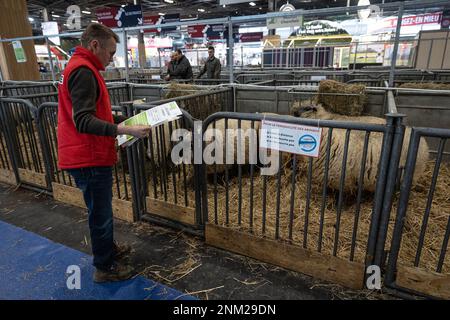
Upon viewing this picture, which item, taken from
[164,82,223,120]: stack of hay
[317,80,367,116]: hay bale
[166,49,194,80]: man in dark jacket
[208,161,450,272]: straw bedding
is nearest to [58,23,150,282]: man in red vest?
[208,161,450,272]: straw bedding

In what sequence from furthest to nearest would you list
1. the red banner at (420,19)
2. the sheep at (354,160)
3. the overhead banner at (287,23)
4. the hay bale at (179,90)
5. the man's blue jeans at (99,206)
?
the red banner at (420,19), the overhead banner at (287,23), the hay bale at (179,90), the sheep at (354,160), the man's blue jeans at (99,206)

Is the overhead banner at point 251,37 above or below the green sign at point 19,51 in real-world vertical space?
above

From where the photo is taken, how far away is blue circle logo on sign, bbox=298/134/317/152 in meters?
2.35

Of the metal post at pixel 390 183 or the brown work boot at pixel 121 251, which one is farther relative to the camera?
the brown work boot at pixel 121 251

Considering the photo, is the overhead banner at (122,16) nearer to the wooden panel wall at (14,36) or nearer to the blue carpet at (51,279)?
the wooden panel wall at (14,36)

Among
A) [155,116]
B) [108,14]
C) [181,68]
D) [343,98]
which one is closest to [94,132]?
[155,116]

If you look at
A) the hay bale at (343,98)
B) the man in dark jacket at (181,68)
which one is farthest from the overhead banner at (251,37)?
the hay bale at (343,98)

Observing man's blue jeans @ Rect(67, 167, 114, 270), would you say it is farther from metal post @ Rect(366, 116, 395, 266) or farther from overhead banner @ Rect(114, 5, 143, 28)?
overhead banner @ Rect(114, 5, 143, 28)

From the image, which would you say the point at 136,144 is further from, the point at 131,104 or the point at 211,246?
the point at 211,246

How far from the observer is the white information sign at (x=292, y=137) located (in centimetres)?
235

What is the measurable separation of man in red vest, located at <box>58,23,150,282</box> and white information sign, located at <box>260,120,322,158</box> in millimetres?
999

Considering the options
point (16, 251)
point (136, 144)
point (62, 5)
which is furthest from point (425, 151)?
point (62, 5)

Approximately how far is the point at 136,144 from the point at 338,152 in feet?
7.23

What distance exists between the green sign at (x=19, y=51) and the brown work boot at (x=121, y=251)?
8.11m
